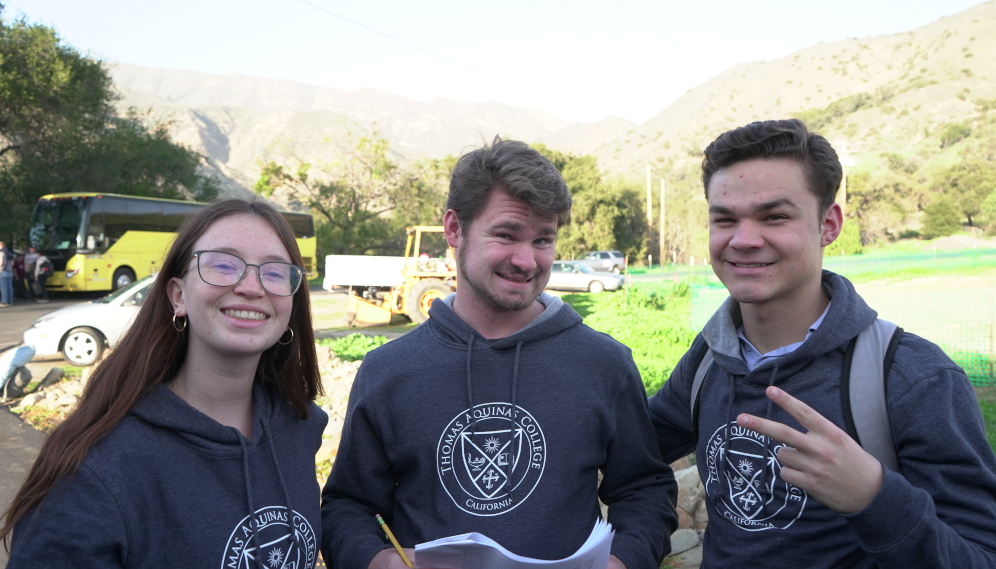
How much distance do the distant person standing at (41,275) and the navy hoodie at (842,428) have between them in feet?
76.2

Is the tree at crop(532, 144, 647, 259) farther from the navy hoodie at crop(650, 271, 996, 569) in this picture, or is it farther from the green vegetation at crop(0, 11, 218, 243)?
the navy hoodie at crop(650, 271, 996, 569)

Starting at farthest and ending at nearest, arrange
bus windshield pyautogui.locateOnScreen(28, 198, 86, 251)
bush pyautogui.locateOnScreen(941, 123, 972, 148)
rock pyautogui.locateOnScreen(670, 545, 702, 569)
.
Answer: bush pyautogui.locateOnScreen(941, 123, 972, 148), bus windshield pyautogui.locateOnScreen(28, 198, 86, 251), rock pyautogui.locateOnScreen(670, 545, 702, 569)

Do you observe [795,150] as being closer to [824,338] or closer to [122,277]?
[824,338]

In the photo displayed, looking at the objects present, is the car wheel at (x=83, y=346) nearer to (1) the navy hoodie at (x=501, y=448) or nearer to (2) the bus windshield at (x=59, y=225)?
(1) the navy hoodie at (x=501, y=448)

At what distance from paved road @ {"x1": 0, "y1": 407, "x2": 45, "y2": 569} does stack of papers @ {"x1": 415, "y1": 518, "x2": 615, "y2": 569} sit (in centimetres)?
480

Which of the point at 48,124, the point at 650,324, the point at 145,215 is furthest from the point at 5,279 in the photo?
the point at 650,324

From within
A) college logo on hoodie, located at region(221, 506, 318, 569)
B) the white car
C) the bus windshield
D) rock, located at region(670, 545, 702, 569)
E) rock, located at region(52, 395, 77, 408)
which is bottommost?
rock, located at region(670, 545, 702, 569)

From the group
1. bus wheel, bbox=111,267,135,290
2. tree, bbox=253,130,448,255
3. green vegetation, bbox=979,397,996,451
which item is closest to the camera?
green vegetation, bbox=979,397,996,451

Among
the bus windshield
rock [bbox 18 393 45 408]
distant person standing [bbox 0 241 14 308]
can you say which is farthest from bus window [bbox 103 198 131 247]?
rock [bbox 18 393 45 408]

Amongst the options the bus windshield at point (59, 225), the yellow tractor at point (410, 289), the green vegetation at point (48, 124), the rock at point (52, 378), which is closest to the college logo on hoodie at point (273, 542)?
the rock at point (52, 378)

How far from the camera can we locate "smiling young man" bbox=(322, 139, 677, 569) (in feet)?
6.58

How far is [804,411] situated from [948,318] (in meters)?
13.8

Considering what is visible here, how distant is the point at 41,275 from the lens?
20281mm

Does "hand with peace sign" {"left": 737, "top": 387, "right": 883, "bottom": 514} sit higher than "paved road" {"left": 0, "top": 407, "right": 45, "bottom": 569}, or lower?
higher
